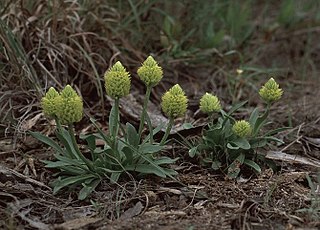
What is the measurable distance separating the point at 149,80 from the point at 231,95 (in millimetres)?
1097

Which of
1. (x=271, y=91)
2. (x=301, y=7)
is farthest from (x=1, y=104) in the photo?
(x=301, y=7)

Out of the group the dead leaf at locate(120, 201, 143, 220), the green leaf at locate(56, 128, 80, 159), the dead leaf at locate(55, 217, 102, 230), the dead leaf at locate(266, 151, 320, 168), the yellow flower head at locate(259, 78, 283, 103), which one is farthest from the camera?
the dead leaf at locate(266, 151, 320, 168)

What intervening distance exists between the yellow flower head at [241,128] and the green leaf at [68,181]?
0.53 m

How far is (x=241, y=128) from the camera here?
2.05 meters

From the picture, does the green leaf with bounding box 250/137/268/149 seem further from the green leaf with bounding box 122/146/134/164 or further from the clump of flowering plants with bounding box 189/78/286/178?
the green leaf with bounding box 122/146/134/164

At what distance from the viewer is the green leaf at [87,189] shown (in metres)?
1.90

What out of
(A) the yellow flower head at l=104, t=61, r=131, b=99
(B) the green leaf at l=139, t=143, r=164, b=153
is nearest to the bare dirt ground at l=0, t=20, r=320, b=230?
(B) the green leaf at l=139, t=143, r=164, b=153

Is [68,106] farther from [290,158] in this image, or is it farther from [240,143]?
[290,158]

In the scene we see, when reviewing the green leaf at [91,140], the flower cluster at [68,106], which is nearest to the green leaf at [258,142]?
the green leaf at [91,140]

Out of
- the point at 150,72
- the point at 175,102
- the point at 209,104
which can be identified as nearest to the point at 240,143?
the point at 209,104

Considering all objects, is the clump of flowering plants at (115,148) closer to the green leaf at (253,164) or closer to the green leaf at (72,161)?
the green leaf at (72,161)

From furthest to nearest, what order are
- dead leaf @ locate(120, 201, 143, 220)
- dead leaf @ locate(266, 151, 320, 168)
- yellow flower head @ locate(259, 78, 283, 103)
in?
dead leaf @ locate(266, 151, 320, 168) < yellow flower head @ locate(259, 78, 283, 103) < dead leaf @ locate(120, 201, 143, 220)

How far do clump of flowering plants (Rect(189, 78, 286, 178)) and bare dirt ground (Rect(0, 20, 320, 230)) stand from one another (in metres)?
0.05

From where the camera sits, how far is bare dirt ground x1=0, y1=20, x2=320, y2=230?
1.77 metres
